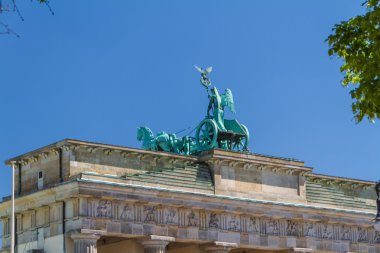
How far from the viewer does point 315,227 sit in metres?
60.7

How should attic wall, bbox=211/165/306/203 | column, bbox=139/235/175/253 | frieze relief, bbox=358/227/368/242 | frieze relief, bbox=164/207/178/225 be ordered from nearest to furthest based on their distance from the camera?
column, bbox=139/235/175/253 → frieze relief, bbox=164/207/178/225 → attic wall, bbox=211/165/306/203 → frieze relief, bbox=358/227/368/242

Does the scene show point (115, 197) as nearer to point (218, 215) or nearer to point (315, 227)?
point (218, 215)

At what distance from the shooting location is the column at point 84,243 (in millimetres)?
50181

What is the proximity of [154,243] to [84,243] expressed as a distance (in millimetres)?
4486

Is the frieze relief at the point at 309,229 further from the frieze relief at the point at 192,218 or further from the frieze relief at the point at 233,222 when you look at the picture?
the frieze relief at the point at 192,218

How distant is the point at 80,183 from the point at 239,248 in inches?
498

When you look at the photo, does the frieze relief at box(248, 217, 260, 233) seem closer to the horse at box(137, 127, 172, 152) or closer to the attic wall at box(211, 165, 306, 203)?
the attic wall at box(211, 165, 306, 203)

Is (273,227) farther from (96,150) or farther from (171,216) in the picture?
(96,150)

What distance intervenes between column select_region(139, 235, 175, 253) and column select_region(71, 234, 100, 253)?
11.8 feet

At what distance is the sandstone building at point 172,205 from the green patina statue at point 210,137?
7.03 ft

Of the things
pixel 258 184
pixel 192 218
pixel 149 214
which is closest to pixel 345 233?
pixel 258 184

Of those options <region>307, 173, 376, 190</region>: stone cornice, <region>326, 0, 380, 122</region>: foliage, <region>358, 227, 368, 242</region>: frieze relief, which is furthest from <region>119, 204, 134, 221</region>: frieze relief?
<region>326, 0, 380, 122</region>: foliage

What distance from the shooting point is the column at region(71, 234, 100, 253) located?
50181 mm

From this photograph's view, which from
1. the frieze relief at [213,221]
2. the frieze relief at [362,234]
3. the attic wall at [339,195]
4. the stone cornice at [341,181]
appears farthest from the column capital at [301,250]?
the frieze relief at [213,221]
